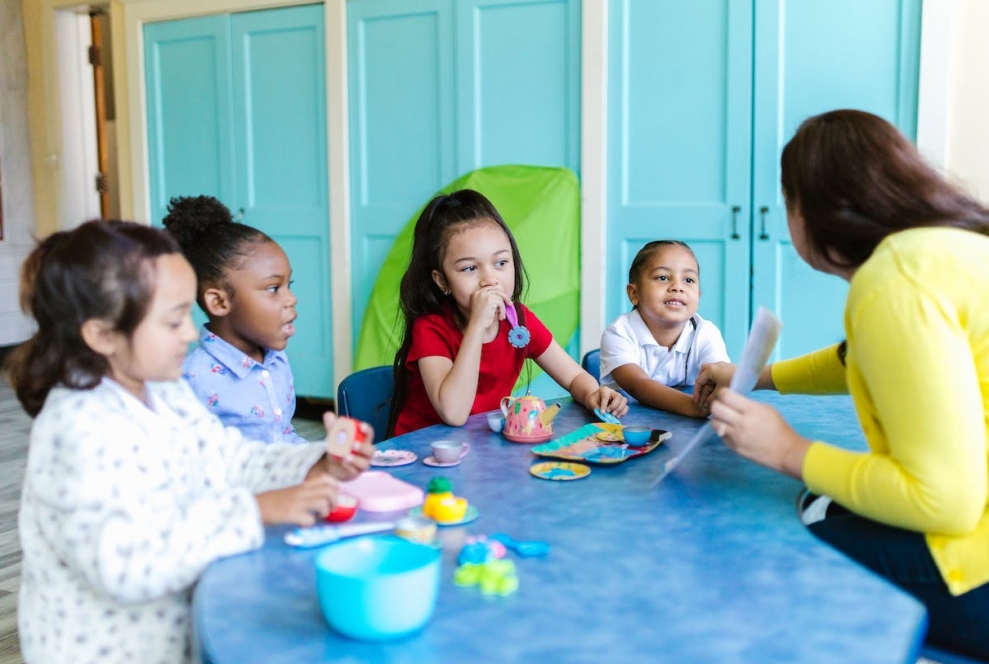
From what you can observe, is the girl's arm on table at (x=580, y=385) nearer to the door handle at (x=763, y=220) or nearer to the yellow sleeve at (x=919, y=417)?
the yellow sleeve at (x=919, y=417)

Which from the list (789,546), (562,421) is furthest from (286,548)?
(562,421)

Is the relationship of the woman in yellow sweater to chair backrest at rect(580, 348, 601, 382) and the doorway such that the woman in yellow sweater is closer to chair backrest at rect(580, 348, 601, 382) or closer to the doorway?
chair backrest at rect(580, 348, 601, 382)

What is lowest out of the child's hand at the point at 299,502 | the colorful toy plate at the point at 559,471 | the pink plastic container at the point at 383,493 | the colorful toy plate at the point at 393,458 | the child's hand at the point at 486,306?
the colorful toy plate at the point at 393,458

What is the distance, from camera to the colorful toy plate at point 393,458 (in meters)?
1.33

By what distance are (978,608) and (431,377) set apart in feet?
3.37

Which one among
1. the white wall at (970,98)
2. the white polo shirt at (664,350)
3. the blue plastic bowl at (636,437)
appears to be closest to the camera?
the blue plastic bowl at (636,437)

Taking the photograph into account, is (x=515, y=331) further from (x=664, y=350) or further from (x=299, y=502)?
(x=299, y=502)

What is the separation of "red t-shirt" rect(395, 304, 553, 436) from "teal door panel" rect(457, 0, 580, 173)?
1978 mm

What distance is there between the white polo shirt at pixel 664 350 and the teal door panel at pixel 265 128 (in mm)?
2536

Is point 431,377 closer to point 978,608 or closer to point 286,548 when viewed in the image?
point 286,548

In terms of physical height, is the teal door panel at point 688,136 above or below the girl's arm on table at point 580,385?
above

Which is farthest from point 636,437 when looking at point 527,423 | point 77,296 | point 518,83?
point 518,83

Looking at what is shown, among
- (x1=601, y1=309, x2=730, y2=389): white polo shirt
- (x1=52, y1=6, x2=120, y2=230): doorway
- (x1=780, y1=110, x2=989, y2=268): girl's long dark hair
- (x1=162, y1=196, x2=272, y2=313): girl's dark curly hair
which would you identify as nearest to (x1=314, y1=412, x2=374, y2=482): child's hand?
(x1=780, y1=110, x2=989, y2=268): girl's long dark hair

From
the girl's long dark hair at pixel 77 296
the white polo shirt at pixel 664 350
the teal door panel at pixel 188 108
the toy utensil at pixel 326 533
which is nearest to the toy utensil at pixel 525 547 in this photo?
the toy utensil at pixel 326 533
